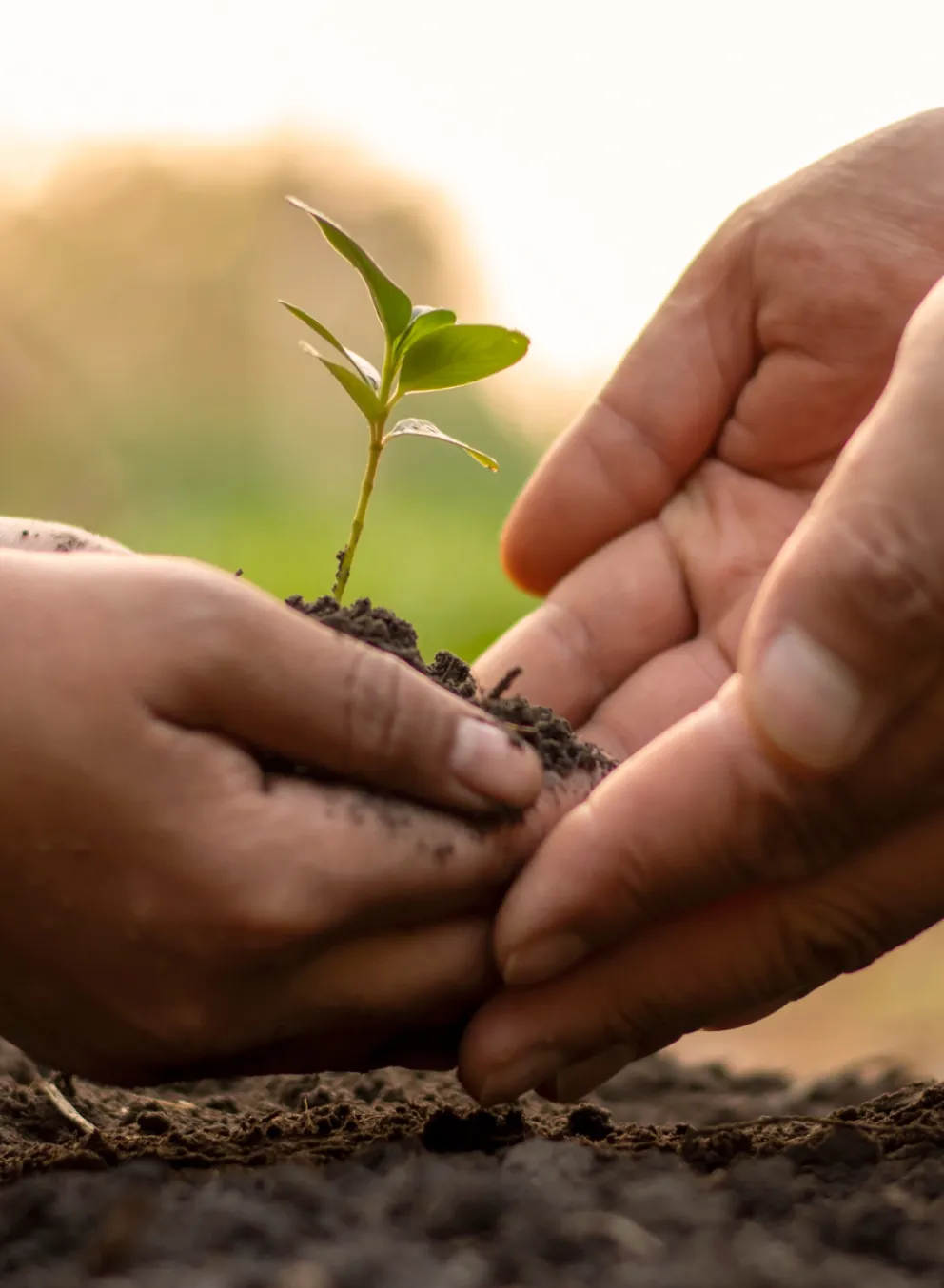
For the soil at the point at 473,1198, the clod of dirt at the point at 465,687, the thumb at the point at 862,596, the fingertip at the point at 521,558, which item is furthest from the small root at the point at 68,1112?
the fingertip at the point at 521,558

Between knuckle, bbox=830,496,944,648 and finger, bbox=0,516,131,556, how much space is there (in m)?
0.67

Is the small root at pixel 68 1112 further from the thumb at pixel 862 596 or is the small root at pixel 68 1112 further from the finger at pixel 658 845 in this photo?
the thumb at pixel 862 596

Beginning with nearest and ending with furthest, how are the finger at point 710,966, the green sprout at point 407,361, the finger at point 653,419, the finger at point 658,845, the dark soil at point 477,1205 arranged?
1. the dark soil at point 477,1205
2. the finger at point 658,845
3. the finger at point 710,966
4. the green sprout at point 407,361
5. the finger at point 653,419

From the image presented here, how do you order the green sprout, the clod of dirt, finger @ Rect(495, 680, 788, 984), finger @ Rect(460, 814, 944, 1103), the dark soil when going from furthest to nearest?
the green sprout, the clod of dirt, finger @ Rect(460, 814, 944, 1103), finger @ Rect(495, 680, 788, 984), the dark soil

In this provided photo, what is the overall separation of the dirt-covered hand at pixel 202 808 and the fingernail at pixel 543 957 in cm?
6

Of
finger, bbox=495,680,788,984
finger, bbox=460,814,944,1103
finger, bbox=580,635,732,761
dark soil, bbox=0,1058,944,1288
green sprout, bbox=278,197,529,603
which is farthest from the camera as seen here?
finger, bbox=580,635,732,761

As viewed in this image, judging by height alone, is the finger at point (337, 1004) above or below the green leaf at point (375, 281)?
below

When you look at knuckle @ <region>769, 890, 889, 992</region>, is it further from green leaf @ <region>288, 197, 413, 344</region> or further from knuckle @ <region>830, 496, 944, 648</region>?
green leaf @ <region>288, 197, 413, 344</region>

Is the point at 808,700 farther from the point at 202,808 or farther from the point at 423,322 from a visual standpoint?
the point at 423,322

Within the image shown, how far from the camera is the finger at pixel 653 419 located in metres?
1.54

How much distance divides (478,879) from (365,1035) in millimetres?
159

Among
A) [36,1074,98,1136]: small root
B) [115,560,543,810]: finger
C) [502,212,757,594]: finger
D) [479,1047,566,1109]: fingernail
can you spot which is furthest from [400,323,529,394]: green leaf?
[36,1074,98,1136]: small root

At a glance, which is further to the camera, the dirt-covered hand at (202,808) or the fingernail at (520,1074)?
the fingernail at (520,1074)

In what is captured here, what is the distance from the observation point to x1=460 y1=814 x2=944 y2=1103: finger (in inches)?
31.6
